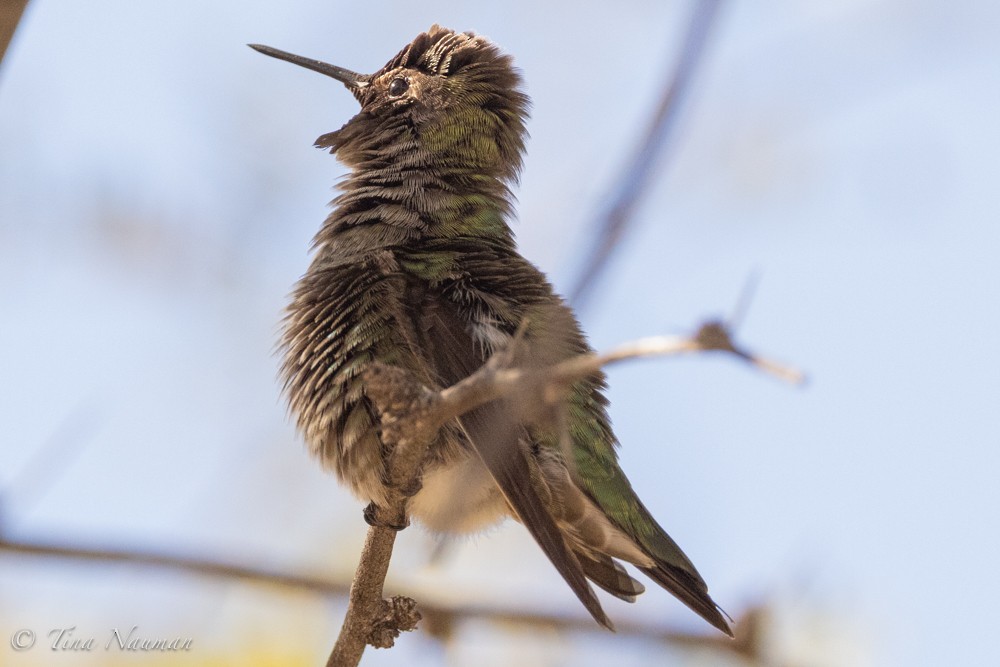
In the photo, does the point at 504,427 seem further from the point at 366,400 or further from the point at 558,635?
the point at 558,635

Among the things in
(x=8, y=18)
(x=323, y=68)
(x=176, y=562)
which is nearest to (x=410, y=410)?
(x=8, y=18)

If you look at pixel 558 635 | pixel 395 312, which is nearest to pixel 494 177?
pixel 395 312

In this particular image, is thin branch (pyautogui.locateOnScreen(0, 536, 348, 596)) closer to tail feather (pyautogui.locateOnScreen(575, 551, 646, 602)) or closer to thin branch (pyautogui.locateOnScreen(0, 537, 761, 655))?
thin branch (pyautogui.locateOnScreen(0, 537, 761, 655))

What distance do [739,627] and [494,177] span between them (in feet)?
8.85

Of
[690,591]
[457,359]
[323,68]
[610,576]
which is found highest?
[323,68]

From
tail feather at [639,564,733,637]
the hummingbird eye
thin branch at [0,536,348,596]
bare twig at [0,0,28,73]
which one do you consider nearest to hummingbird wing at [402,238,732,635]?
tail feather at [639,564,733,637]

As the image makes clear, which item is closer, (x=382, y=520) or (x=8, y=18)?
(x=8, y=18)

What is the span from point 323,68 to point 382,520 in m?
3.37

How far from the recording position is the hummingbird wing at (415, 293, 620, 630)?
347 cm

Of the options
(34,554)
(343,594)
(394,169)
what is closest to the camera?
(34,554)

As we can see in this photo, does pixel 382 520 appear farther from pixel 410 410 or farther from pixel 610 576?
pixel 610 576

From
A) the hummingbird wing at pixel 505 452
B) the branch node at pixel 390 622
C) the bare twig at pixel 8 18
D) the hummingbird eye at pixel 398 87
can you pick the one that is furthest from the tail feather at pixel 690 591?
the bare twig at pixel 8 18

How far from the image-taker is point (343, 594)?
5.15 m

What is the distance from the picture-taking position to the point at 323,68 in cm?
591
